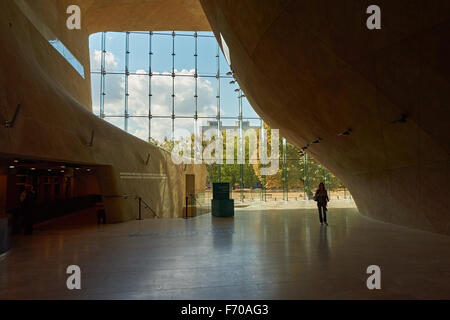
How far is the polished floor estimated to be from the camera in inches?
160

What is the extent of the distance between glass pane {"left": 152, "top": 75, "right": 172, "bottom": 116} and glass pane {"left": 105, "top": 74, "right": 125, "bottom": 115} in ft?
9.19

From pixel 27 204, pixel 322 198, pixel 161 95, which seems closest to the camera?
pixel 27 204

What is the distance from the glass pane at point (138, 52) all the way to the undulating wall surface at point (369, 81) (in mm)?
17335

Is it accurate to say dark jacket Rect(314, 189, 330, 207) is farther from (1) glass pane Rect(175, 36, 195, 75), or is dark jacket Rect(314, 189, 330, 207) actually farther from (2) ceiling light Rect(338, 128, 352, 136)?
(1) glass pane Rect(175, 36, 195, 75)

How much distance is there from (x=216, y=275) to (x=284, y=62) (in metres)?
7.00

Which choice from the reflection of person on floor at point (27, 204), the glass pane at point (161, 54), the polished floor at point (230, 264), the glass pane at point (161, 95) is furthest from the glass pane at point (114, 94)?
the polished floor at point (230, 264)

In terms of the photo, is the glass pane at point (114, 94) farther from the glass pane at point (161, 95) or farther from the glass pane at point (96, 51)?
the glass pane at point (161, 95)

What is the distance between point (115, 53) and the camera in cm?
2648

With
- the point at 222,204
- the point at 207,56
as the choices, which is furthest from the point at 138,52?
the point at 222,204

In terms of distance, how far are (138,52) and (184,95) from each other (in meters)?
5.94

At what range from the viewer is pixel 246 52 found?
1040cm

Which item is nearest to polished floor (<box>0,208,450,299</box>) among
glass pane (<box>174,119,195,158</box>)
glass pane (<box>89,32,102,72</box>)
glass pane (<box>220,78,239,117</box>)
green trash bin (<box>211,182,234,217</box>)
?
green trash bin (<box>211,182,234,217</box>)

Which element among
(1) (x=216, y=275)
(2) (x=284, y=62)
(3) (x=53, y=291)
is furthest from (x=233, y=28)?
(3) (x=53, y=291)

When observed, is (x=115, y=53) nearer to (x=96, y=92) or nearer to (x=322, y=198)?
(x=96, y=92)
